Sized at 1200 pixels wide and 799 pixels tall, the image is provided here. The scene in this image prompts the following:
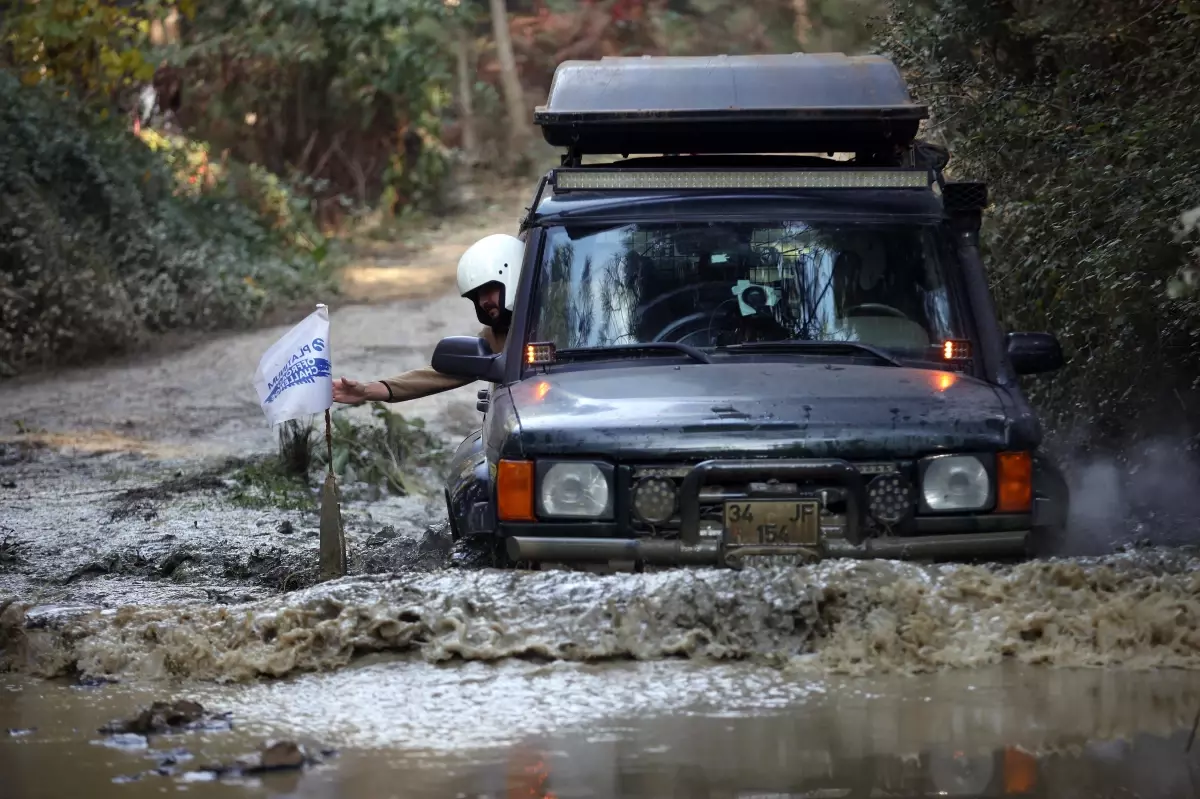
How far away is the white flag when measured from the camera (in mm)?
Result: 6930

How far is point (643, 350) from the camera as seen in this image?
6262mm

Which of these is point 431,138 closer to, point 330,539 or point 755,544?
point 330,539

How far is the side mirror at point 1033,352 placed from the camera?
629 centimetres

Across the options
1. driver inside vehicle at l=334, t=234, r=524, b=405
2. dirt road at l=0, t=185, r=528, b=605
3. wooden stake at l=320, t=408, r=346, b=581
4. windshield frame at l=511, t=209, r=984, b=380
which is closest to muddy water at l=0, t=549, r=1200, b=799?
wooden stake at l=320, t=408, r=346, b=581

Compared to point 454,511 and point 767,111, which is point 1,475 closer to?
point 454,511

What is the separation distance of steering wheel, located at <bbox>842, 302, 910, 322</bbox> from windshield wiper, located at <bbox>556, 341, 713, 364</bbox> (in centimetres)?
60

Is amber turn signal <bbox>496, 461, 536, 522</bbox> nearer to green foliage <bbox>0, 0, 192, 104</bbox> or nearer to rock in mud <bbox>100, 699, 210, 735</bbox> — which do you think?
rock in mud <bbox>100, 699, 210, 735</bbox>

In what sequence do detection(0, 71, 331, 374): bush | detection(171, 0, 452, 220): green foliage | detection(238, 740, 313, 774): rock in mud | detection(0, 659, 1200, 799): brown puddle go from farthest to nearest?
detection(171, 0, 452, 220): green foliage, detection(0, 71, 331, 374): bush, detection(238, 740, 313, 774): rock in mud, detection(0, 659, 1200, 799): brown puddle

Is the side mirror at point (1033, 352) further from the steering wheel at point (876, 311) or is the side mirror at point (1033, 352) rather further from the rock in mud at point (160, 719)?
the rock in mud at point (160, 719)

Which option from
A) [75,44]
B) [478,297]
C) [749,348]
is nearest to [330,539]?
[478,297]

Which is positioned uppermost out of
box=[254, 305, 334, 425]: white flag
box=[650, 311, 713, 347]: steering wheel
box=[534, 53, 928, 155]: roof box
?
box=[534, 53, 928, 155]: roof box

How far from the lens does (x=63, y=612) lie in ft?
21.0

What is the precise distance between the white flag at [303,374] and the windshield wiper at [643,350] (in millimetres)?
1129

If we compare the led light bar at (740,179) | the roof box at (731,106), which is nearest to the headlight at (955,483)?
the led light bar at (740,179)
